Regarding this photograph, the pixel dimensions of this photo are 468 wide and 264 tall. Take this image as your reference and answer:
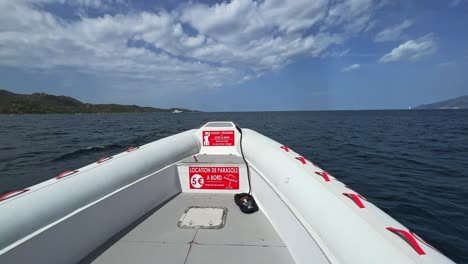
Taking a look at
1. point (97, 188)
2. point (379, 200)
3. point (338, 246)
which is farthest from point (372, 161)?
point (97, 188)

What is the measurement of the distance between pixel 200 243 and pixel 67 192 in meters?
1.27

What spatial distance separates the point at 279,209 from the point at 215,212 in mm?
865

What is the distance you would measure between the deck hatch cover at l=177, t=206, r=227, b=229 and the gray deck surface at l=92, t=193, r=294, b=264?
0.07 meters

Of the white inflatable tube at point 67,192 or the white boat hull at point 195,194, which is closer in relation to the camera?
the white boat hull at point 195,194

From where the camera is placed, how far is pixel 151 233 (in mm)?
2512

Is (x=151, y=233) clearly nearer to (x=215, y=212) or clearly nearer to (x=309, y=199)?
(x=215, y=212)

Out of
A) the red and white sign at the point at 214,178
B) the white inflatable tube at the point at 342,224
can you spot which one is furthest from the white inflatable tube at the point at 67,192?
the white inflatable tube at the point at 342,224

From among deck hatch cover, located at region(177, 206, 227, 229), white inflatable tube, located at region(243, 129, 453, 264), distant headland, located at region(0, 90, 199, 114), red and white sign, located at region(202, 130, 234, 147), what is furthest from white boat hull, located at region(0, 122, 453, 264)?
distant headland, located at region(0, 90, 199, 114)

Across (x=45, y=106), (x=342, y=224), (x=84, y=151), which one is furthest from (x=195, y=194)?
(x=45, y=106)

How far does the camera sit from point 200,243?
229cm

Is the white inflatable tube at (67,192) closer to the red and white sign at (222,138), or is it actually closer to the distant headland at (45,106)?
the red and white sign at (222,138)

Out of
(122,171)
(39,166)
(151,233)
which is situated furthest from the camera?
(39,166)

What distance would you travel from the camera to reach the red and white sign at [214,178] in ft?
11.9

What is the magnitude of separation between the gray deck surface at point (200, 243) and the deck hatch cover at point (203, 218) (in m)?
0.07
